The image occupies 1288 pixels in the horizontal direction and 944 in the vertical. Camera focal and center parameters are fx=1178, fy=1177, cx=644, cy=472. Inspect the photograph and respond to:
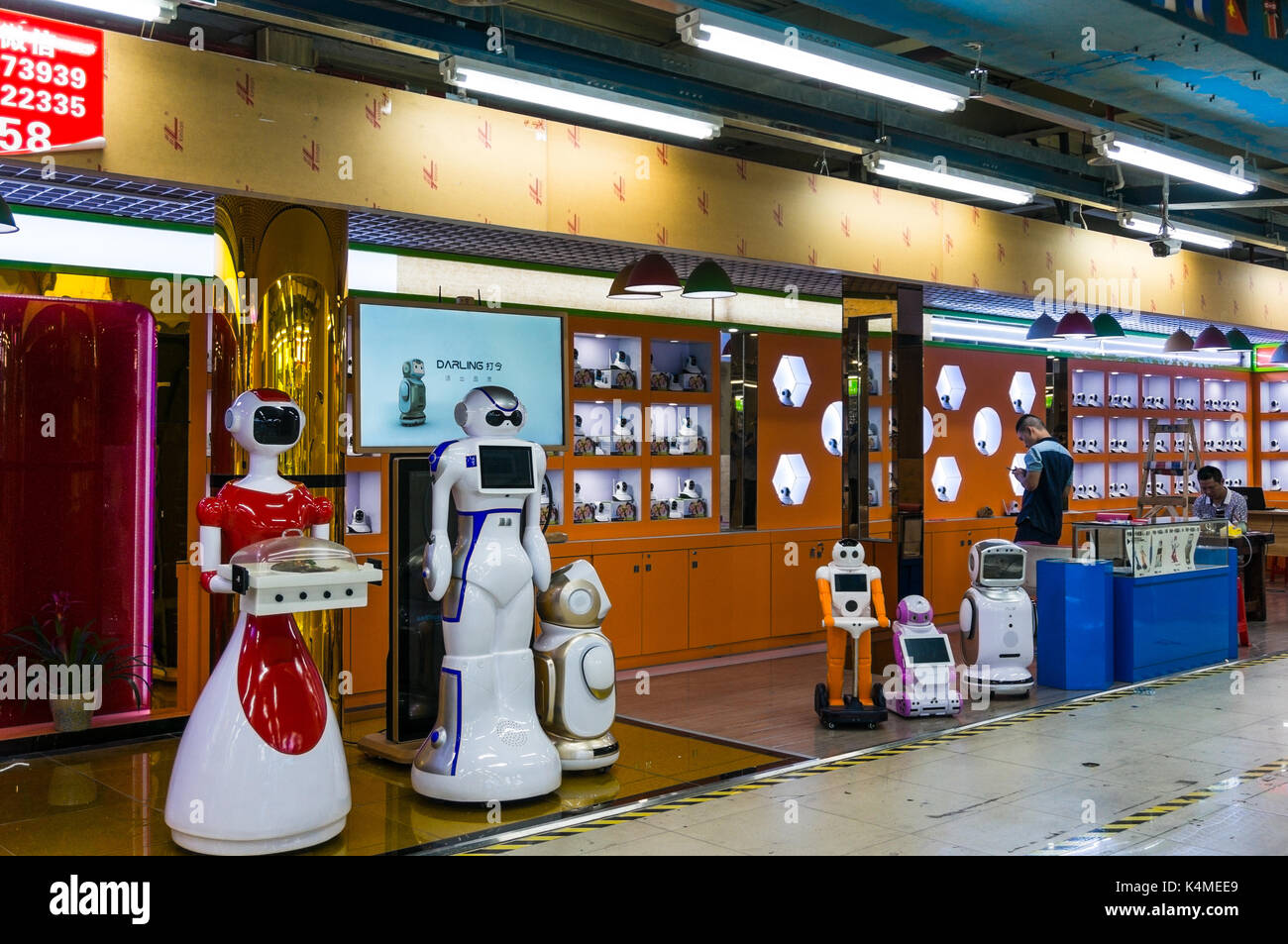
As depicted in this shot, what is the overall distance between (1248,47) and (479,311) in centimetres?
414

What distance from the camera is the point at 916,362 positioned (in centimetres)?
850

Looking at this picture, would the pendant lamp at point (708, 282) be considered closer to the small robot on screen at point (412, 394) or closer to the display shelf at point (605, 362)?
the display shelf at point (605, 362)

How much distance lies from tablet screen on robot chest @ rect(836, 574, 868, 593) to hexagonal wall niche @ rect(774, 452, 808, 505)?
313 cm

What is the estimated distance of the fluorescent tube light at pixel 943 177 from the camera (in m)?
7.41

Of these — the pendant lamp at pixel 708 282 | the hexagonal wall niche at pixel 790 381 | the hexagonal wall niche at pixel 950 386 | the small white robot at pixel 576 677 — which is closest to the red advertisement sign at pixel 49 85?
the small white robot at pixel 576 677

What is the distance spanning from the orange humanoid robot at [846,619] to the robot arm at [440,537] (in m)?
2.45

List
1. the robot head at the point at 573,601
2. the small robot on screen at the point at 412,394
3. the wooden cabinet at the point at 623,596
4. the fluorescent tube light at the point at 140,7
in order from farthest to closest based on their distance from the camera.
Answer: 1. the wooden cabinet at the point at 623,596
2. the small robot on screen at the point at 412,394
3. the robot head at the point at 573,601
4. the fluorescent tube light at the point at 140,7

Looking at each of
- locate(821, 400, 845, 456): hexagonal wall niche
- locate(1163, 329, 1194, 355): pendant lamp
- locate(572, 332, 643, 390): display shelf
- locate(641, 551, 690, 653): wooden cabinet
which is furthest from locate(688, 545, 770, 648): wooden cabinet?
locate(1163, 329, 1194, 355): pendant lamp

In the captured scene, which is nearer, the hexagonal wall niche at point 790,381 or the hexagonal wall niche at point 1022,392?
the hexagonal wall niche at point 790,381

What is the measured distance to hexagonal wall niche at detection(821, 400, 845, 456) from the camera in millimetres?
10453

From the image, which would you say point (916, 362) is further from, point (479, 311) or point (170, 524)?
point (170, 524)

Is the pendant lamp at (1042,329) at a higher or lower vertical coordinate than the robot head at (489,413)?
higher

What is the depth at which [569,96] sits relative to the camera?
596cm

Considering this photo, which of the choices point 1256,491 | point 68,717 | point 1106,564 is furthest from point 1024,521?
point 68,717
